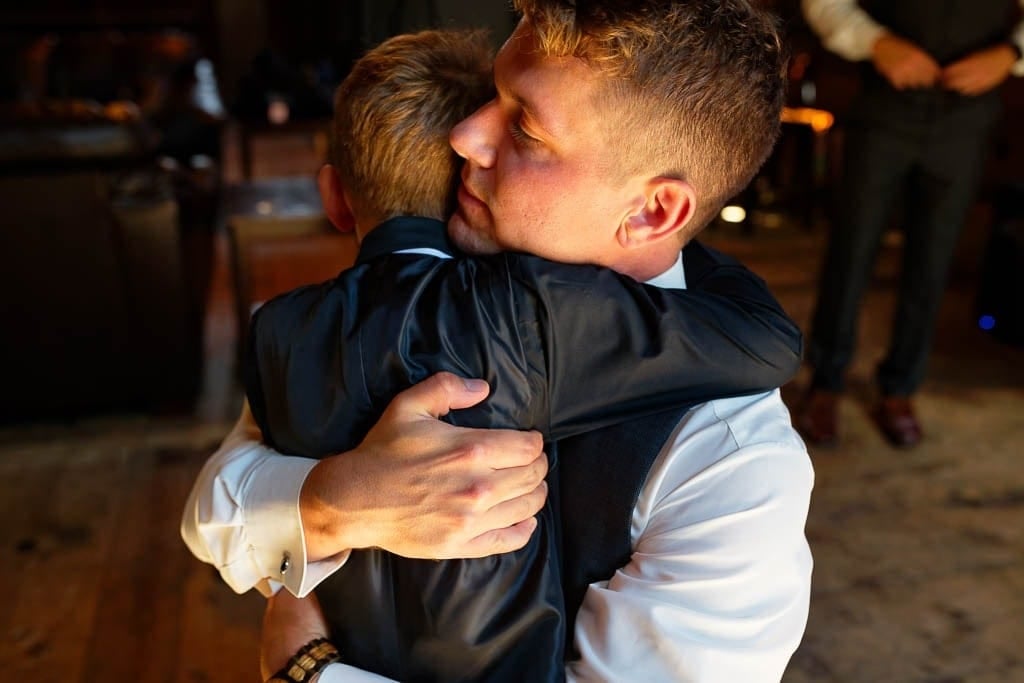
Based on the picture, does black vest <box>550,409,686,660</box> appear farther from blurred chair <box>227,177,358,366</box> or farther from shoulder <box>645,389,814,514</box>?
blurred chair <box>227,177,358,366</box>

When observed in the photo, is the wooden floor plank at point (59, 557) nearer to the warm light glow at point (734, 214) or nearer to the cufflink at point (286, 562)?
the cufflink at point (286, 562)

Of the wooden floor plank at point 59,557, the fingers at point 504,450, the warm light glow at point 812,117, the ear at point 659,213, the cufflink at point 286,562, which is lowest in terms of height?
the wooden floor plank at point 59,557

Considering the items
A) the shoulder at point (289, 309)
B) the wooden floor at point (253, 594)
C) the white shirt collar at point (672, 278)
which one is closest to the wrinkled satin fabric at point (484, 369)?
the shoulder at point (289, 309)

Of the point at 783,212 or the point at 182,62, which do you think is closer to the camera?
the point at 783,212

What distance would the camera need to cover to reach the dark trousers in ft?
8.49

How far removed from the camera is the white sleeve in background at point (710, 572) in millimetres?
792

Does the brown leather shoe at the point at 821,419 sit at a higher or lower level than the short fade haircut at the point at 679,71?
lower

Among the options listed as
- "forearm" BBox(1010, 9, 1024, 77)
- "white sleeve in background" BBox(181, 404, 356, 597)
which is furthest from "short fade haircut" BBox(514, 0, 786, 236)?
"forearm" BBox(1010, 9, 1024, 77)

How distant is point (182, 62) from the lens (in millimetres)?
7656

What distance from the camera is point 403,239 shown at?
0.87 m

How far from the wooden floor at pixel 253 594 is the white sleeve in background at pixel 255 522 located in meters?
1.08

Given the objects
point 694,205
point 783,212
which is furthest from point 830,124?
point 694,205

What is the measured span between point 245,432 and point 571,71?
0.56 meters

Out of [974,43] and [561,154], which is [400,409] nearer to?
[561,154]
